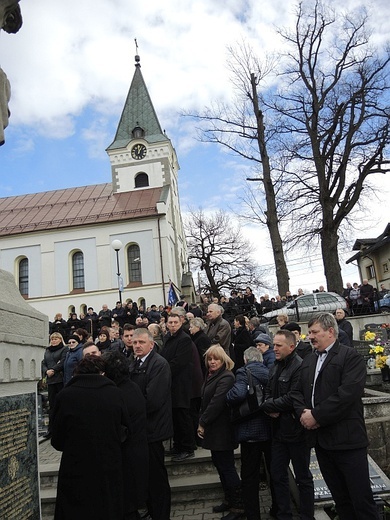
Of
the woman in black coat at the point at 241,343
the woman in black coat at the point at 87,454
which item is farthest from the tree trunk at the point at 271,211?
the woman in black coat at the point at 87,454

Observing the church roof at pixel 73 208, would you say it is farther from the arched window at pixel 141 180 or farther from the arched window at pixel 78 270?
the arched window at pixel 78 270

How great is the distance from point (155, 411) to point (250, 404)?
984 millimetres

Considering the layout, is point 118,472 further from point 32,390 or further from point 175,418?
point 175,418

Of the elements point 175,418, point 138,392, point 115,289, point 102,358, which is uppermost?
point 115,289

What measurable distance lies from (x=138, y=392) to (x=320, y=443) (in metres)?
1.62

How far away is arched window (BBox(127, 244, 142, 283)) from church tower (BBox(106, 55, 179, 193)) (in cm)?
675

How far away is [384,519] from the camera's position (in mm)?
4520

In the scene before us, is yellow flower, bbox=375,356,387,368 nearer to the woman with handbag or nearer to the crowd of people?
the crowd of people

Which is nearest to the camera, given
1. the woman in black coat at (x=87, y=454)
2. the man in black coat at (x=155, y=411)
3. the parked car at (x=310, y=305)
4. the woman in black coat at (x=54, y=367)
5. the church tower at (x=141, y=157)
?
the woman in black coat at (x=87, y=454)

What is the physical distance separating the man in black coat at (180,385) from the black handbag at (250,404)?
1287mm

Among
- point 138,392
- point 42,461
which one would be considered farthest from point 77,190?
point 138,392

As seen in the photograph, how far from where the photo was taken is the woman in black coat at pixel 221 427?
500 cm

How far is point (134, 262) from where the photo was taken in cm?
3444

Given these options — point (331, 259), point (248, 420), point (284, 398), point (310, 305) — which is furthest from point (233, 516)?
point (331, 259)
